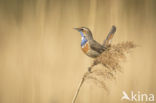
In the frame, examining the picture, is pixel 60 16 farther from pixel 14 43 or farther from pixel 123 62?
pixel 123 62

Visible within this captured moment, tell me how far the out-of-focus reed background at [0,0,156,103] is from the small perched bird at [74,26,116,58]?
34 millimetres

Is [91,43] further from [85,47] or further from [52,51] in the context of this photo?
[52,51]

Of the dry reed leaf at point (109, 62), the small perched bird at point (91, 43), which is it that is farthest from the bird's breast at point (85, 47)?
the dry reed leaf at point (109, 62)

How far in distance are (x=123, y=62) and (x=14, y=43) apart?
722 mm

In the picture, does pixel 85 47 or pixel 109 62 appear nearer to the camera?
pixel 109 62

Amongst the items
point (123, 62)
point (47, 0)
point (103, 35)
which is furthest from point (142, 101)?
point (47, 0)

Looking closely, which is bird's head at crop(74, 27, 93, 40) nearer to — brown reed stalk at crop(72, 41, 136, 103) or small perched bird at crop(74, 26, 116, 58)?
small perched bird at crop(74, 26, 116, 58)

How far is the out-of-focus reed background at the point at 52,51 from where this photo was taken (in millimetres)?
1415

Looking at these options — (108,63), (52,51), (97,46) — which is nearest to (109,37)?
Result: (97,46)

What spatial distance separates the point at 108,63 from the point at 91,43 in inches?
7.1

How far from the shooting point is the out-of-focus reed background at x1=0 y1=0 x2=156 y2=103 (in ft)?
4.64

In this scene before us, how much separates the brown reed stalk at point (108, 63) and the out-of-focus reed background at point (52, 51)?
51 mm

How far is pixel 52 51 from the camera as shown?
4.66ft

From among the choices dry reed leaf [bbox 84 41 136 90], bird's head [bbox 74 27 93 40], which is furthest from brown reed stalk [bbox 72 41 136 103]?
bird's head [bbox 74 27 93 40]
